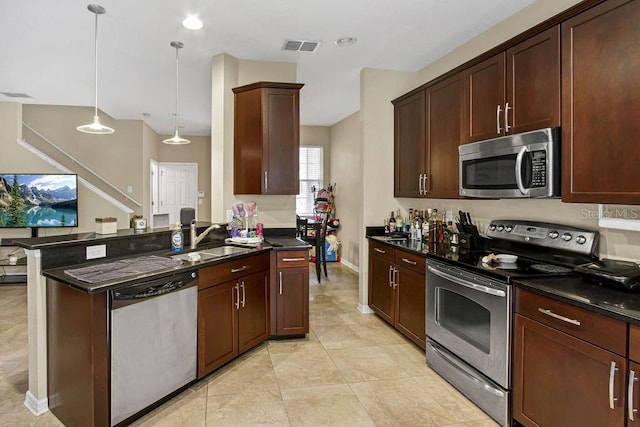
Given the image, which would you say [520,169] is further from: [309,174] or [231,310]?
[309,174]

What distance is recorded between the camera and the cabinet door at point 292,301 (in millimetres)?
3504

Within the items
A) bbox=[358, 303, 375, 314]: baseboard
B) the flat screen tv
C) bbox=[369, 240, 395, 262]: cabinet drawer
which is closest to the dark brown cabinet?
bbox=[369, 240, 395, 262]: cabinet drawer

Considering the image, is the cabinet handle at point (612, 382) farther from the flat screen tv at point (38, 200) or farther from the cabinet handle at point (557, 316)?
the flat screen tv at point (38, 200)

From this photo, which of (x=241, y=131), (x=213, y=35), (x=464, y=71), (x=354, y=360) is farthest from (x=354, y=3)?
(x=354, y=360)

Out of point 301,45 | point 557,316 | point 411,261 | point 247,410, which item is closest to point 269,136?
point 301,45

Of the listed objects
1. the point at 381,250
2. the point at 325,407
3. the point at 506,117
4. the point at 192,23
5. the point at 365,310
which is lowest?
the point at 325,407

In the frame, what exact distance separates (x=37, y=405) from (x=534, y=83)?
373cm

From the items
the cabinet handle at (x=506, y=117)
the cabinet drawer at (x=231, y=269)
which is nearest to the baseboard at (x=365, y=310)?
the cabinet drawer at (x=231, y=269)

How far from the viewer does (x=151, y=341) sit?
7.63 ft

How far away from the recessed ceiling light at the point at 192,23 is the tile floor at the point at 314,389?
9.31ft

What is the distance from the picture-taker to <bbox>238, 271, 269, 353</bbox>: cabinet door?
3100mm

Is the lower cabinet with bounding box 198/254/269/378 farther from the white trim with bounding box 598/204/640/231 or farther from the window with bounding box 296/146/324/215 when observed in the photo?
the window with bounding box 296/146/324/215

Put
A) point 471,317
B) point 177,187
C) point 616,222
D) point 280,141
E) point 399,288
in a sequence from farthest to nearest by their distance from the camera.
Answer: point 177,187, point 280,141, point 399,288, point 471,317, point 616,222

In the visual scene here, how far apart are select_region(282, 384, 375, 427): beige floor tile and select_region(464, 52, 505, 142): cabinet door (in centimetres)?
213
